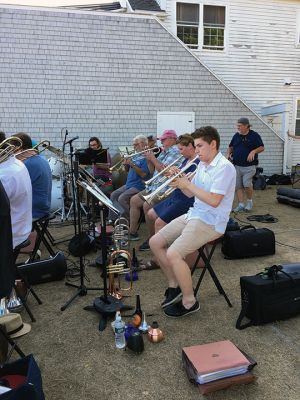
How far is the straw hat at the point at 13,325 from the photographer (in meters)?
2.85

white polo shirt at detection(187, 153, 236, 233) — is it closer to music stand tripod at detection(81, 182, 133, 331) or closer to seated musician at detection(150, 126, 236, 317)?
seated musician at detection(150, 126, 236, 317)

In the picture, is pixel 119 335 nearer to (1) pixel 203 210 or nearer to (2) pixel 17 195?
(1) pixel 203 210

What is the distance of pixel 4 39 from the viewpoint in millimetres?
8641

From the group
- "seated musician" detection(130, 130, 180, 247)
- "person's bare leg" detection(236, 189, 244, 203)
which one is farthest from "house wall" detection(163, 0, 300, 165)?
"seated musician" detection(130, 130, 180, 247)

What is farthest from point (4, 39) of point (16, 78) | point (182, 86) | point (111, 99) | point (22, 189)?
point (22, 189)

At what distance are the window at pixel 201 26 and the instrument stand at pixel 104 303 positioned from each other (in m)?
10.4

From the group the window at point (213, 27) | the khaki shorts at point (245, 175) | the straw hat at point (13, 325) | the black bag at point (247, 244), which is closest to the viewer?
the straw hat at point (13, 325)

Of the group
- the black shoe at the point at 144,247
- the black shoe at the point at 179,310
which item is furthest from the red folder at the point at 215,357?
the black shoe at the point at 144,247

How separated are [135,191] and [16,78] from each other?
5435 millimetres

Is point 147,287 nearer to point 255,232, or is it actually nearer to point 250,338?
point 250,338

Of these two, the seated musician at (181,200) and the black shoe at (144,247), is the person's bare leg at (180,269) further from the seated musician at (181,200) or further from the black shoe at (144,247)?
the black shoe at (144,247)

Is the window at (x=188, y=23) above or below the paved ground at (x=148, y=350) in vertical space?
above

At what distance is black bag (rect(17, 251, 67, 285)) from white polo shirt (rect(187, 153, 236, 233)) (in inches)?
68.2

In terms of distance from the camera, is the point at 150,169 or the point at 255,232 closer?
the point at 255,232
